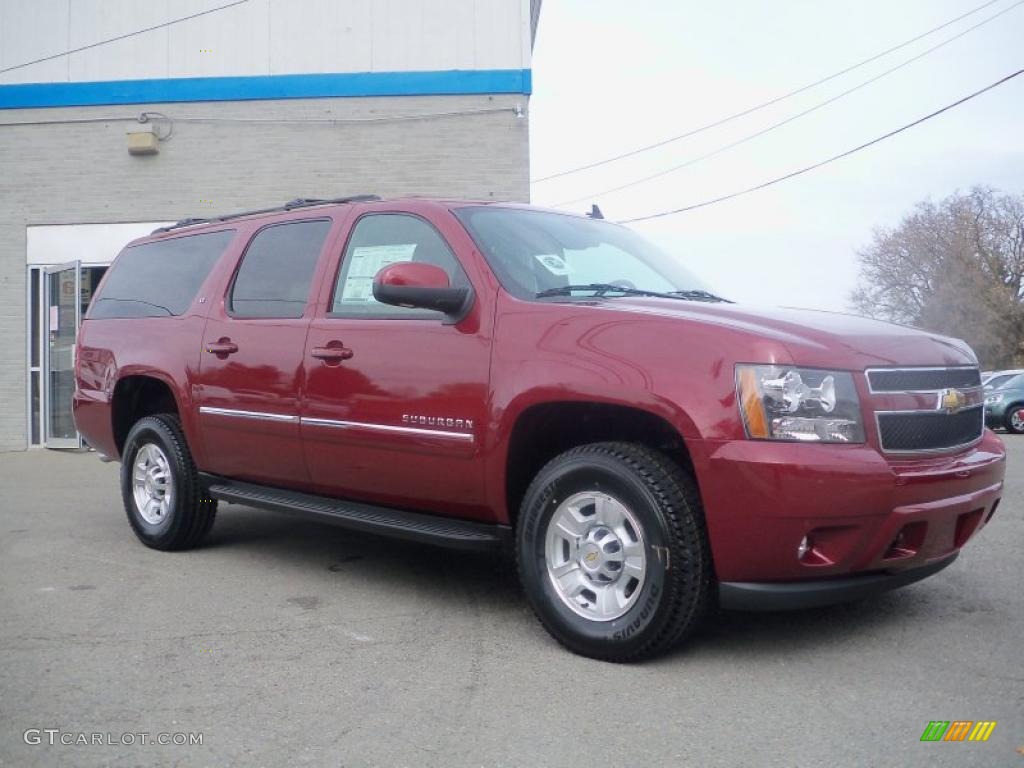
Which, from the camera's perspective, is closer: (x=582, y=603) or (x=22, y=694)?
(x=22, y=694)

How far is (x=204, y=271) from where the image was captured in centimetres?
612

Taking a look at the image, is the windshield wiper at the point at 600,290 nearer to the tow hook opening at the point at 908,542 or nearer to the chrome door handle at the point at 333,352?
the chrome door handle at the point at 333,352

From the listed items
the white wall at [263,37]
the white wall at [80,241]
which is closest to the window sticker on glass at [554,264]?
the white wall at [263,37]

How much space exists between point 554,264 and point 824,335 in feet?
4.63

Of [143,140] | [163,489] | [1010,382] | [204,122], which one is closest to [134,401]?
[163,489]

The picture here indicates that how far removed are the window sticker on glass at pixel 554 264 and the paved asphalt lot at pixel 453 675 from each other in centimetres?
159

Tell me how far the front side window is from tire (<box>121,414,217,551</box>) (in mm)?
1633

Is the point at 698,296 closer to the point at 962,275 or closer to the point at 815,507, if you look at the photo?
the point at 815,507

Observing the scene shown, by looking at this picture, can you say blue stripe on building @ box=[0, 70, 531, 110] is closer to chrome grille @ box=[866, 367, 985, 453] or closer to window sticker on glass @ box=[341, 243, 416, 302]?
window sticker on glass @ box=[341, 243, 416, 302]

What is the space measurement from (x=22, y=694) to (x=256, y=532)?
126 inches

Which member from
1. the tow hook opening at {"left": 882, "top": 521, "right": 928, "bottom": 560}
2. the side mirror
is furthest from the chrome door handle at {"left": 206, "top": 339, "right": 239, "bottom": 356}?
the tow hook opening at {"left": 882, "top": 521, "right": 928, "bottom": 560}

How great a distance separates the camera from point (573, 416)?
170 inches

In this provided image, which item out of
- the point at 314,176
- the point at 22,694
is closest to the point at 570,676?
the point at 22,694

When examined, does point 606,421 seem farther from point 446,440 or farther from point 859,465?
point 859,465
